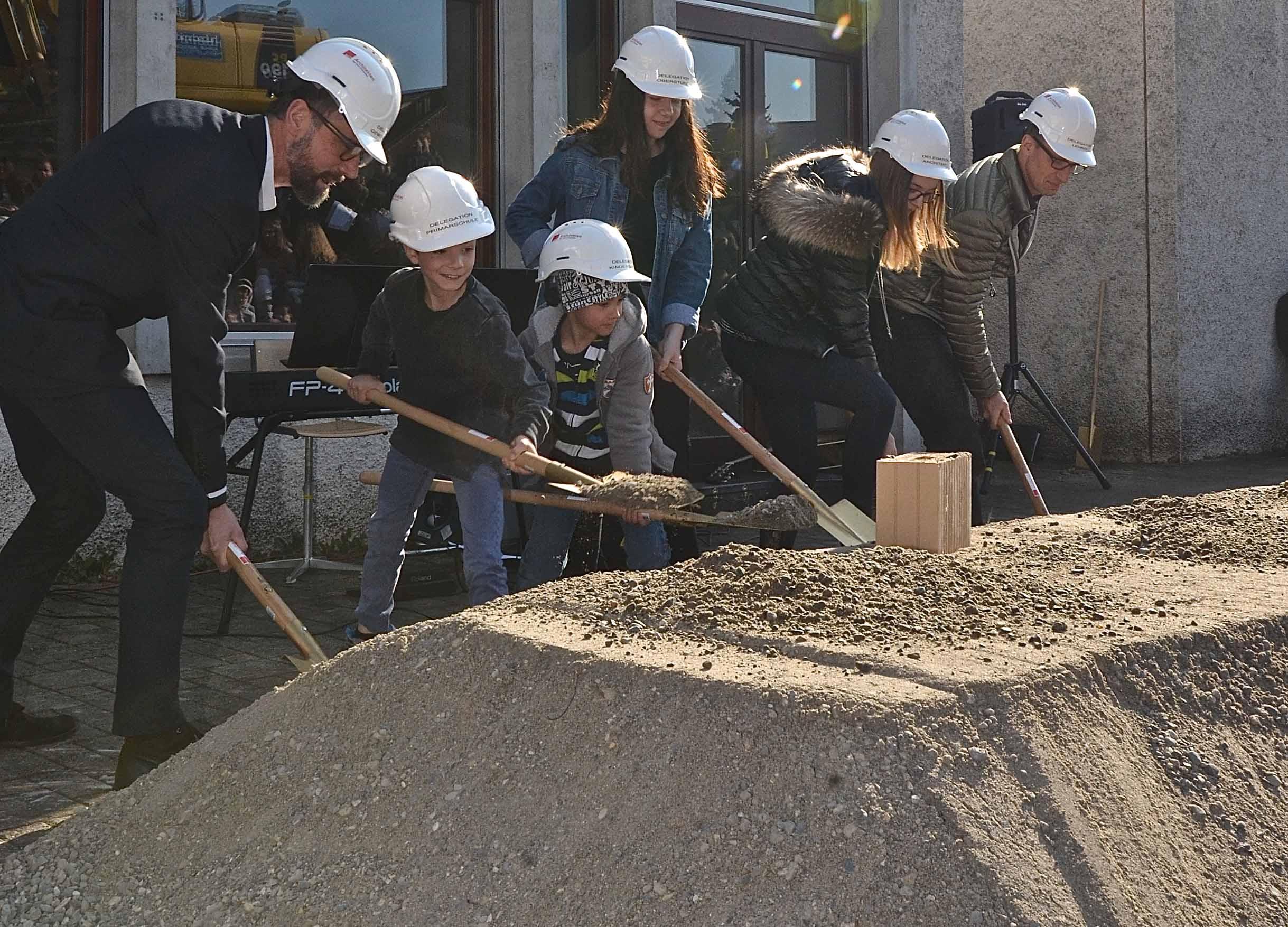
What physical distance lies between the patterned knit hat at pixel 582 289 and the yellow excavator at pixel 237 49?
263cm

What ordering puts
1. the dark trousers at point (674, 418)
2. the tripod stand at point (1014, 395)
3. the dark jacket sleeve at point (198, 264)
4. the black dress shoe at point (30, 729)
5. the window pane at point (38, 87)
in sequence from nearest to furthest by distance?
1. the dark jacket sleeve at point (198, 264)
2. the black dress shoe at point (30, 729)
3. the dark trousers at point (674, 418)
4. the window pane at point (38, 87)
5. the tripod stand at point (1014, 395)

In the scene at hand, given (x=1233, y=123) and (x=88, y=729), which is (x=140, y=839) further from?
(x=1233, y=123)

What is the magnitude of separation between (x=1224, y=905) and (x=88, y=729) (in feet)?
10.3

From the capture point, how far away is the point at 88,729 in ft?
14.1

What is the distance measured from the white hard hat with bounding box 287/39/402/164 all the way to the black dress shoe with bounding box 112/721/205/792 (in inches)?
60.8

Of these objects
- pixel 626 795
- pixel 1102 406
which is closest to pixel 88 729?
pixel 626 795

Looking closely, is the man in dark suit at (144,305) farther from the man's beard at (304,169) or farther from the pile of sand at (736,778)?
the pile of sand at (736,778)

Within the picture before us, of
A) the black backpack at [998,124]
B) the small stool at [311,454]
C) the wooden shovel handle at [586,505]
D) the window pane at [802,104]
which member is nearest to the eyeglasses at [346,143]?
the wooden shovel handle at [586,505]

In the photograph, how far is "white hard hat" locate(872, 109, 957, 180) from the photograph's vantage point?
5.61 meters

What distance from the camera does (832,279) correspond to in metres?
5.82

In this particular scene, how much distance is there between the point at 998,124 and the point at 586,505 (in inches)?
236

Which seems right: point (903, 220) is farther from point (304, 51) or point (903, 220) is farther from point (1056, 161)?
point (304, 51)

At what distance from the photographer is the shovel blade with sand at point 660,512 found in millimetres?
4660

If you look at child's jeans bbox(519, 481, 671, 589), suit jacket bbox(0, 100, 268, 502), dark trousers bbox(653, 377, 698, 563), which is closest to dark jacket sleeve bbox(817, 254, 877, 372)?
dark trousers bbox(653, 377, 698, 563)
